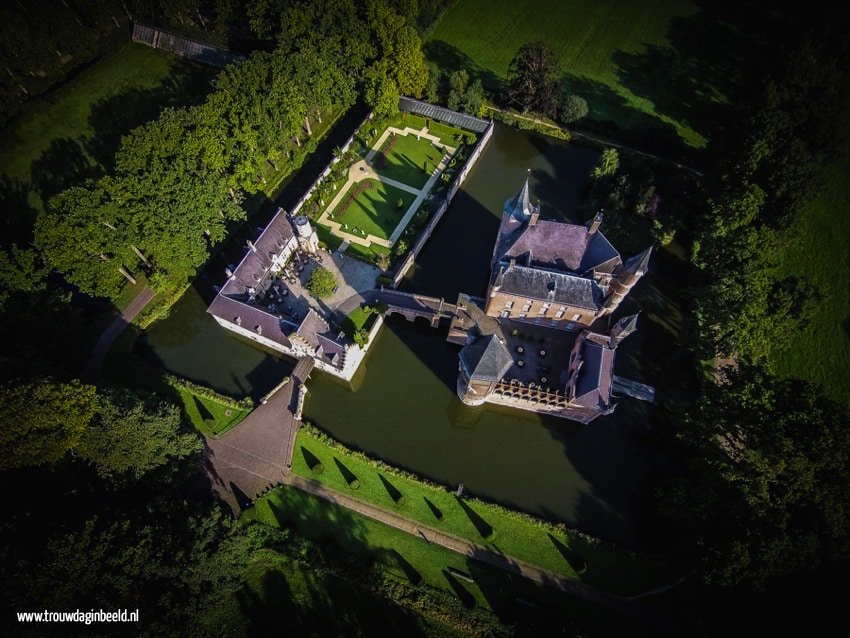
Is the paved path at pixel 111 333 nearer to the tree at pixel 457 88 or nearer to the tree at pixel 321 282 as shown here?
the tree at pixel 321 282

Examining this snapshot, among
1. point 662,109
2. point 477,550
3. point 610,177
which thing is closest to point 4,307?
point 477,550

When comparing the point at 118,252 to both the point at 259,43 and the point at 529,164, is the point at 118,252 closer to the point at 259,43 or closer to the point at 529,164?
the point at 259,43

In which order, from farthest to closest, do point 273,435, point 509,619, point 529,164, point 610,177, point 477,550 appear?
point 529,164 < point 610,177 < point 273,435 < point 477,550 < point 509,619

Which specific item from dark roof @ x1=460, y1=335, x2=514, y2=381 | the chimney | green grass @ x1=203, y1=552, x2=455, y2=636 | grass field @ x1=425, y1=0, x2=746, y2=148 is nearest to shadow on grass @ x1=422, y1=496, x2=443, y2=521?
green grass @ x1=203, y1=552, x2=455, y2=636

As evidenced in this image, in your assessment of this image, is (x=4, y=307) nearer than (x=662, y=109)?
Yes

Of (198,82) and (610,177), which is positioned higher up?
(610,177)

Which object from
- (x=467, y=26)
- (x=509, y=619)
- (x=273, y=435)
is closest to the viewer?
(x=509, y=619)

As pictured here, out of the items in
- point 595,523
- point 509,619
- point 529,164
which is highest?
point 529,164
